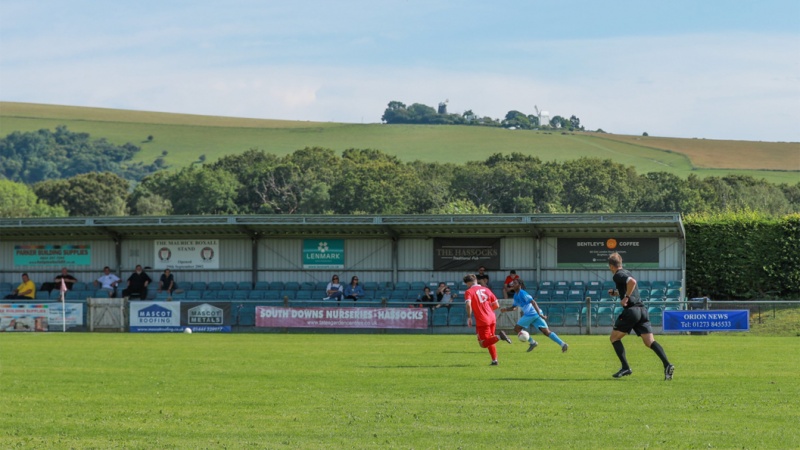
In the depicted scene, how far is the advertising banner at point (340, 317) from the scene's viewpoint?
109 feet

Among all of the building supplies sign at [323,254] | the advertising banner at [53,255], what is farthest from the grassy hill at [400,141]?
the advertising banner at [53,255]

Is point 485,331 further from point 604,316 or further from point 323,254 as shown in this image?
point 323,254

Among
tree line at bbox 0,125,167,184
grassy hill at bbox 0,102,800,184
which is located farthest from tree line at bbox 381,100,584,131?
tree line at bbox 0,125,167,184

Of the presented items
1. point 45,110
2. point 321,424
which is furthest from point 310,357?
point 45,110

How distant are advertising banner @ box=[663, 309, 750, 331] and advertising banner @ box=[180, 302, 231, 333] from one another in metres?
13.3

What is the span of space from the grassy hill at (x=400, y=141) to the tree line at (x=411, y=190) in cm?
1335

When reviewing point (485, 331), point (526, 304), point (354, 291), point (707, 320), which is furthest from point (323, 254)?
point (485, 331)

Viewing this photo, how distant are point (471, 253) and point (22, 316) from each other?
1503 centimetres

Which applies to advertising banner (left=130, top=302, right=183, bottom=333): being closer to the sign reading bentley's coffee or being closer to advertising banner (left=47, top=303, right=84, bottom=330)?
advertising banner (left=47, top=303, right=84, bottom=330)

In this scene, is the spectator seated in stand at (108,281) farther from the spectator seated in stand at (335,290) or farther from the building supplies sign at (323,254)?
the spectator seated in stand at (335,290)

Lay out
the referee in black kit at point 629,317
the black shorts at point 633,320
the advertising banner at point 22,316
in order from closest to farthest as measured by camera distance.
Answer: the referee in black kit at point 629,317 → the black shorts at point 633,320 → the advertising banner at point 22,316

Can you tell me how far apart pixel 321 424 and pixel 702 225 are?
3339cm

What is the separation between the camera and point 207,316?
113ft

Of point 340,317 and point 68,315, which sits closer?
point 340,317
